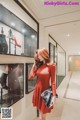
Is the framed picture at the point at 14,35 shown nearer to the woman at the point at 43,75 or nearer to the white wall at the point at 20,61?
the white wall at the point at 20,61

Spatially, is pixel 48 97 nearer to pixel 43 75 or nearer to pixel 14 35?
pixel 43 75

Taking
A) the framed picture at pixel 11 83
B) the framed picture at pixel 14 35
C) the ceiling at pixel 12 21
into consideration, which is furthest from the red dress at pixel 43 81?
the ceiling at pixel 12 21

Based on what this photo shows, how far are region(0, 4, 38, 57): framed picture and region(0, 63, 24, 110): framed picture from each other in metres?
0.20

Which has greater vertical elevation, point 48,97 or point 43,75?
point 43,75

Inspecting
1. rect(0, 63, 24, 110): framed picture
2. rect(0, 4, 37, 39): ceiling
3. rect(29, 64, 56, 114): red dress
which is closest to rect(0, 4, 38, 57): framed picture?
rect(0, 4, 37, 39): ceiling

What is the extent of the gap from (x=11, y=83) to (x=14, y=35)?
2.13ft

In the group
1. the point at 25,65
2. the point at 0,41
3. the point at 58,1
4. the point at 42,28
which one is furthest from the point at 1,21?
the point at 42,28

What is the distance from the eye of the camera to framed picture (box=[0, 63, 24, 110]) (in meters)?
1.45

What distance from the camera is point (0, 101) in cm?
142

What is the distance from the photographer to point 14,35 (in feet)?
5.53

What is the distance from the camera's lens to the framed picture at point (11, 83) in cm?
145

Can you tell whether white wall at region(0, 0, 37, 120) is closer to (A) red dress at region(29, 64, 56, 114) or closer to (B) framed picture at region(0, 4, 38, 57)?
(B) framed picture at region(0, 4, 38, 57)

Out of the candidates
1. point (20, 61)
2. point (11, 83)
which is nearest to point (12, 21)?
point (20, 61)

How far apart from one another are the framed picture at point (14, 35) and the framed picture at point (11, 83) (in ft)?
0.67
